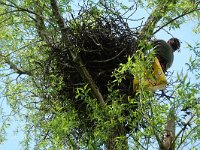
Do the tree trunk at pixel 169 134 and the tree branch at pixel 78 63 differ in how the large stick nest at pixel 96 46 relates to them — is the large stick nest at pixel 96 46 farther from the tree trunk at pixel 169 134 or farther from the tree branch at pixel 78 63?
the tree trunk at pixel 169 134

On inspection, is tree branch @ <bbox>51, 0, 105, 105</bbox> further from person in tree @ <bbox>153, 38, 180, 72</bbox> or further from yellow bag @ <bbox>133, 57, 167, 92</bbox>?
person in tree @ <bbox>153, 38, 180, 72</bbox>

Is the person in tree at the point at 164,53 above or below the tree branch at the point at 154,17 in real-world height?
below

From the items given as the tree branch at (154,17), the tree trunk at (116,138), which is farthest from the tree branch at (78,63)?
the tree branch at (154,17)

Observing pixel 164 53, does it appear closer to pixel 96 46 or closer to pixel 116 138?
pixel 96 46

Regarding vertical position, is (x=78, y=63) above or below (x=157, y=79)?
above

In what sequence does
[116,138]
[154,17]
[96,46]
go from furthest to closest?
[154,17] → [96,46] → [116,138]

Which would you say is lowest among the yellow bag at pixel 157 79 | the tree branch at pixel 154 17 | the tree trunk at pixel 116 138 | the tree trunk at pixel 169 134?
the tree trunk at pixel 169 134

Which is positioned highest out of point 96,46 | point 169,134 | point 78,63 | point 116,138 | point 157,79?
point 96,46

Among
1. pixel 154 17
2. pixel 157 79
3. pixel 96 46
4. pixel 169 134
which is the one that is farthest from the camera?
pixel 154 17

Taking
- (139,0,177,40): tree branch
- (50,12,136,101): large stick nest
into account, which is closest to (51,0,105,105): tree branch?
(50,12,136,101): large stick nest

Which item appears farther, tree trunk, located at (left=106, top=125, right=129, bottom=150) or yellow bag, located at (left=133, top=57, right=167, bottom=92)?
yellow bag, located at (left=133, top=57, right=167, bottom=92)

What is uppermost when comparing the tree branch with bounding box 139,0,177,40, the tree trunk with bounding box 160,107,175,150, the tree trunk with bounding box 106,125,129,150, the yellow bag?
the tree branch with bounding box 139,0,177,40

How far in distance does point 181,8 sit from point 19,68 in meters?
2.07

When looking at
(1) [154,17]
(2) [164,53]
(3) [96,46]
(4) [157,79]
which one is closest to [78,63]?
(3) [96,46]
